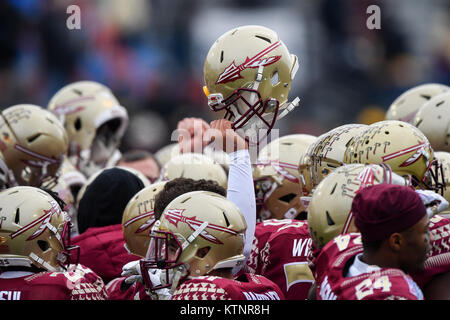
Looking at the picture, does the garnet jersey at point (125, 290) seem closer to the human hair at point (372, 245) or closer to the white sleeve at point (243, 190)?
the white sleeve at point (243, 190)

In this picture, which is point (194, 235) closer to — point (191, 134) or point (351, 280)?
point (351, 280)

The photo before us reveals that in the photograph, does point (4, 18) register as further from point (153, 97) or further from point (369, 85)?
point (369, 85)

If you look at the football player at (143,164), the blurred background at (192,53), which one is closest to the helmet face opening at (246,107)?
the football player at (143,164)

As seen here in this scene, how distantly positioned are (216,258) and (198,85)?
965cm

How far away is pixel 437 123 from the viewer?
207 inches

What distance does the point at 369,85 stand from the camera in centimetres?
1330

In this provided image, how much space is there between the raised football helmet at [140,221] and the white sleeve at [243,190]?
689 millimetres

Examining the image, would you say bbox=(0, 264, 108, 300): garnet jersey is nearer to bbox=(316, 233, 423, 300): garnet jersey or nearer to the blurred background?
bbox=(316, 233, 423, 300): garnet jersey

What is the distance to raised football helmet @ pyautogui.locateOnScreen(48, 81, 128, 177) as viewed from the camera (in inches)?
283

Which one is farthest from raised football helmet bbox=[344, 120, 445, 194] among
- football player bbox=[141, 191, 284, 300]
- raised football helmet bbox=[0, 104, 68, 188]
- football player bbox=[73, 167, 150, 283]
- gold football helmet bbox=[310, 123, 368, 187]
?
raised football helmet bbox=[0, 104, 68, 188]

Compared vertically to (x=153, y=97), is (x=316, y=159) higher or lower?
higher

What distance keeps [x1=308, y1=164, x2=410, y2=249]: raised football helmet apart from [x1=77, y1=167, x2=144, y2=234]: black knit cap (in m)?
2.03

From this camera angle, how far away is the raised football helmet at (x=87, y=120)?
718cm
